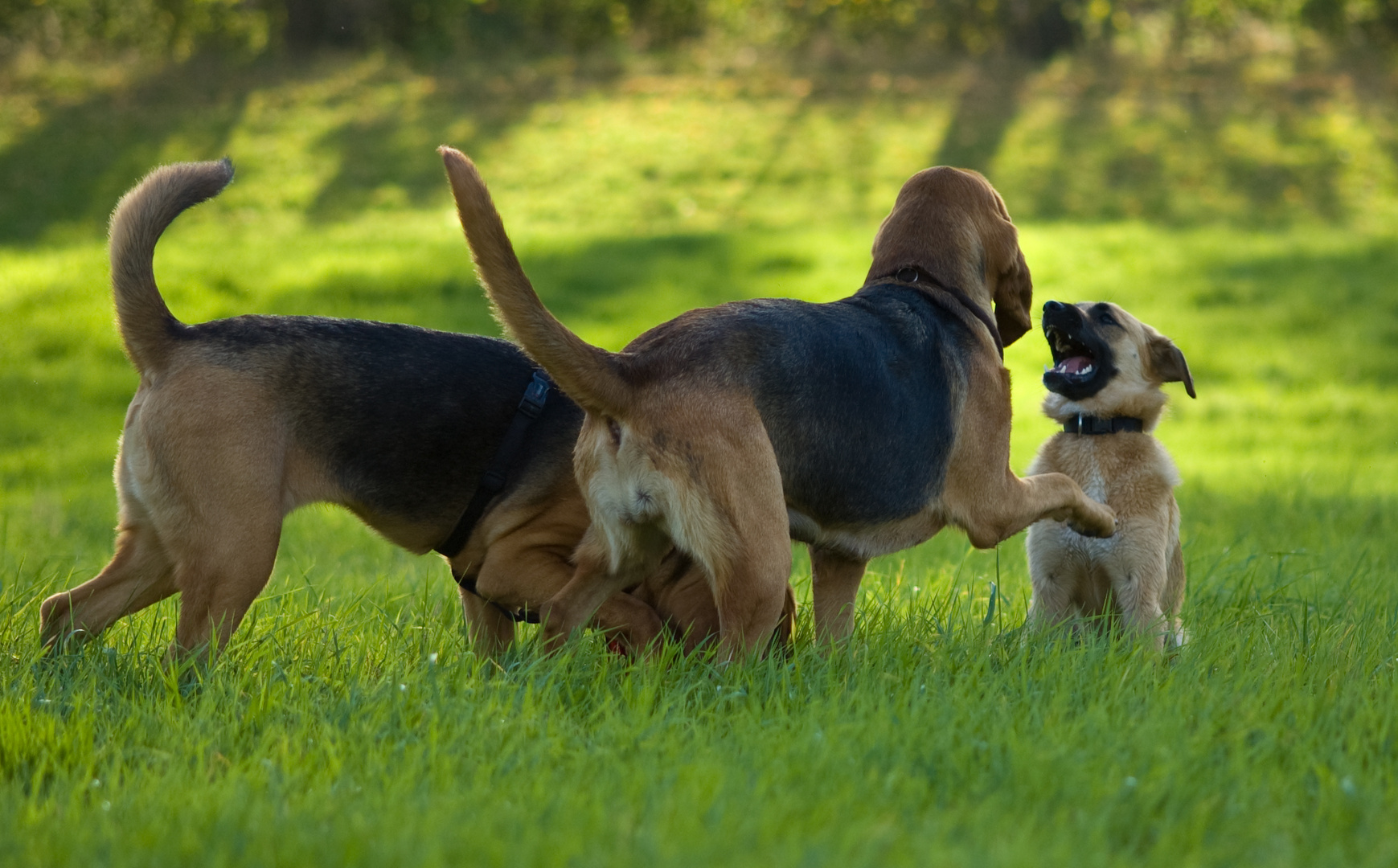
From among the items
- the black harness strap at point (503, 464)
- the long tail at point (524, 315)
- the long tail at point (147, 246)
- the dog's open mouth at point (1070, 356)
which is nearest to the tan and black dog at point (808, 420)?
the long tail at point (524, 315)

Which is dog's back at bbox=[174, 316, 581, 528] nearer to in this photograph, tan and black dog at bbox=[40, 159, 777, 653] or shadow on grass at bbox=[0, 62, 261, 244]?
tan and black dog at bbox=[40, 159, 777, 653]

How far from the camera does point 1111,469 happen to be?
5023mm

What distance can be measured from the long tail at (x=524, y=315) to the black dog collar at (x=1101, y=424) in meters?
2.25

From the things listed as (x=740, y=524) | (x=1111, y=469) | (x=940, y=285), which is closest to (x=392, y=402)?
(x=740, y=524)

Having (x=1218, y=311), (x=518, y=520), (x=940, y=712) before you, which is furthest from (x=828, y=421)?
(x=1218, y=311)

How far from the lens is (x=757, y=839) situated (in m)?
2.77

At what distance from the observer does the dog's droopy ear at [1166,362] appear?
5.20 meters

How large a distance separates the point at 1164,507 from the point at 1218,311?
31.2ft

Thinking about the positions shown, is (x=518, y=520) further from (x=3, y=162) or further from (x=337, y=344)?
(x=3, y=162)

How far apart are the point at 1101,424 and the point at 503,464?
2.38m

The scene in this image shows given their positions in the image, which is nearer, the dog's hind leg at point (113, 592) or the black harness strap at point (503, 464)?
the dog's hind leg at point (113, 592)

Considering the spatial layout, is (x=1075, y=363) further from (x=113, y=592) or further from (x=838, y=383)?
(x=113, y=592)

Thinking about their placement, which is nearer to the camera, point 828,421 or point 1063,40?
point 828,421

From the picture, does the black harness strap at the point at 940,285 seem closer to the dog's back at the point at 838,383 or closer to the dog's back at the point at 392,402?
the dog's back at the point at 838,383
